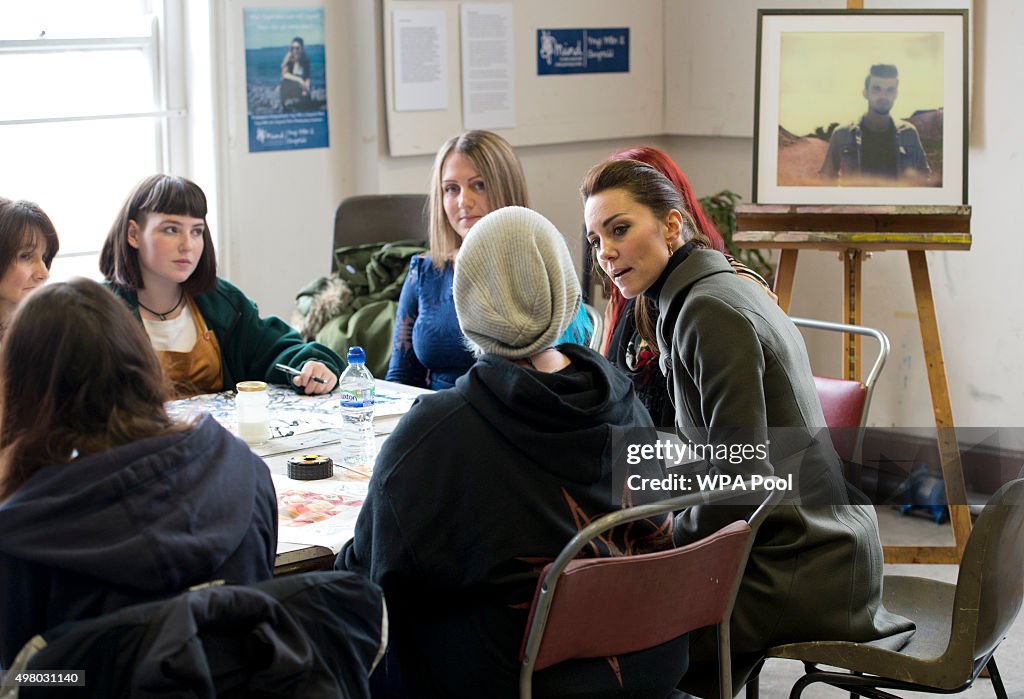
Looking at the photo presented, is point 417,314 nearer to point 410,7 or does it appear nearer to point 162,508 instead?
point 410,7

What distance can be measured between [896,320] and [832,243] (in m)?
1.10

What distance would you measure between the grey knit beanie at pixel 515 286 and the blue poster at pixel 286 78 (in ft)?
8.72

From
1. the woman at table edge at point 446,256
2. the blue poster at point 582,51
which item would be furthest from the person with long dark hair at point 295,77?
the woman at table edge at point 446,256

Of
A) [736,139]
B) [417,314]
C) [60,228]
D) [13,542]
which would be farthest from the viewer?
[736,139]

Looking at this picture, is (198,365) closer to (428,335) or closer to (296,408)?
(296,408)

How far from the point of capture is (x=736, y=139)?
518 cm

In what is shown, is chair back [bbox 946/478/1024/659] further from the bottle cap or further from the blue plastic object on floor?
the blue plastic object on floor

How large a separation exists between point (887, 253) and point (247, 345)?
265 centimetres

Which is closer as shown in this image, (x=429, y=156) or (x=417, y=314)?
(x=417, y=314)

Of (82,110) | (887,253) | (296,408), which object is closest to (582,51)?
(887,253)

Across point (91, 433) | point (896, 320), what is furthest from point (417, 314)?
point (896, 320)

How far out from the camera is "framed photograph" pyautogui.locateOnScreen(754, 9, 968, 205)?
369 cm

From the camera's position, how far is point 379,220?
428 cm

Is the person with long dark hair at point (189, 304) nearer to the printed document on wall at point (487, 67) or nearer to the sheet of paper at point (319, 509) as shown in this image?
the sheet of paper at point (319, 509)
